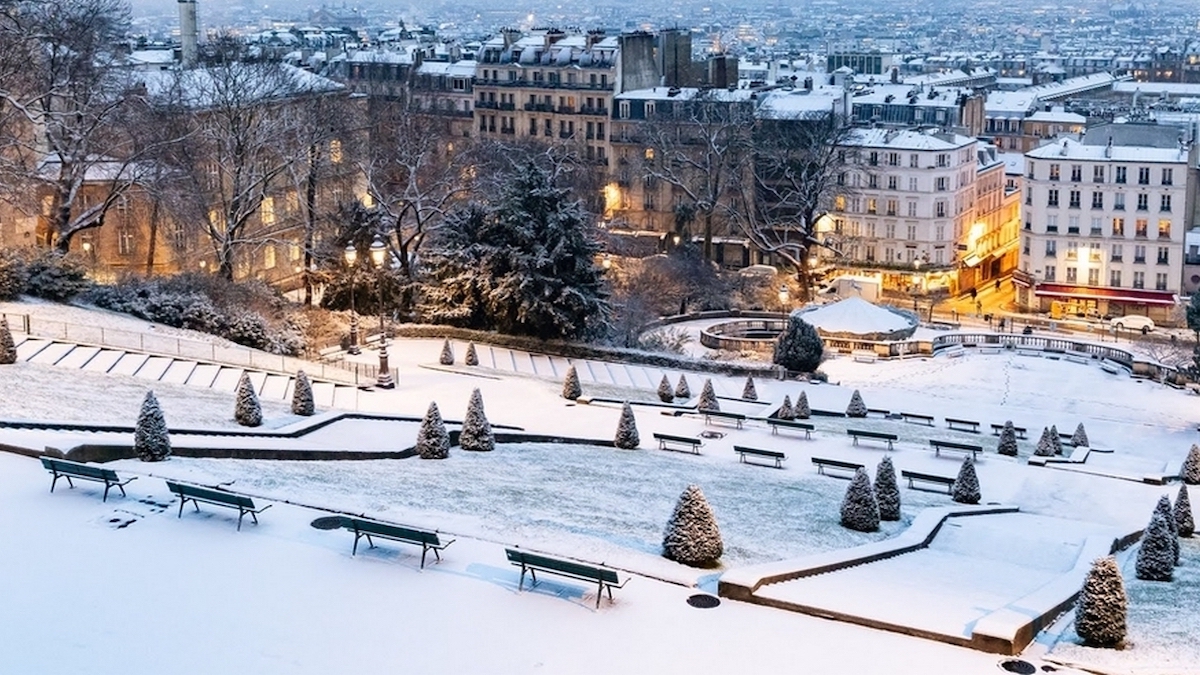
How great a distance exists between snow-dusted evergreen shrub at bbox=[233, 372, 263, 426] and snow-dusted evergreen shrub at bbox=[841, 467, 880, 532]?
12.7 metres

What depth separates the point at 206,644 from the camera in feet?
56.5

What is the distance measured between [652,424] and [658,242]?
1894 inches

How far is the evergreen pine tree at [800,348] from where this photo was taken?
46.1 metres

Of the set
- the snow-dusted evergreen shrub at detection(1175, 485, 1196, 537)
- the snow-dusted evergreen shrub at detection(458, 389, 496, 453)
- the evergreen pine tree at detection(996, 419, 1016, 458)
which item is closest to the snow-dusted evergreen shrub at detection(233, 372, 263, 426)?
the snow-dusted evergreen shrub at detection(458, 389, 496, 453)

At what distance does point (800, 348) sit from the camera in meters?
46.2

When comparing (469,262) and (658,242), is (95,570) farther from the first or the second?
(658,242)

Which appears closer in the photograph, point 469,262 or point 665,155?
point 469,262

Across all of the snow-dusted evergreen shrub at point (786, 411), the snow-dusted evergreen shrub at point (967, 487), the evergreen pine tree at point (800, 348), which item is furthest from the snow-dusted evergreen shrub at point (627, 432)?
the evergreen pine tree at point (800, 348)

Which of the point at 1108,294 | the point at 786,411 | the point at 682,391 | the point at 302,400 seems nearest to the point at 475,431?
the point at 302,400

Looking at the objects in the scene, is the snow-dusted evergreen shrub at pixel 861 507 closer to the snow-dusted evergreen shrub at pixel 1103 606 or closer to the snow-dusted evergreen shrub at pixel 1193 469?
the snow-dusted evergreen shrub at pixel 1103 606

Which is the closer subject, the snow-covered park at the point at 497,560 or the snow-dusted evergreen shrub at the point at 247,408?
the snow-covered park at the point at 497,560

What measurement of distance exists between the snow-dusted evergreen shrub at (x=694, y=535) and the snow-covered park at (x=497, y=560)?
0.84 feet

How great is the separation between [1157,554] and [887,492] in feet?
16.9

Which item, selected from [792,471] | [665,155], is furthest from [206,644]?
[665,155]
